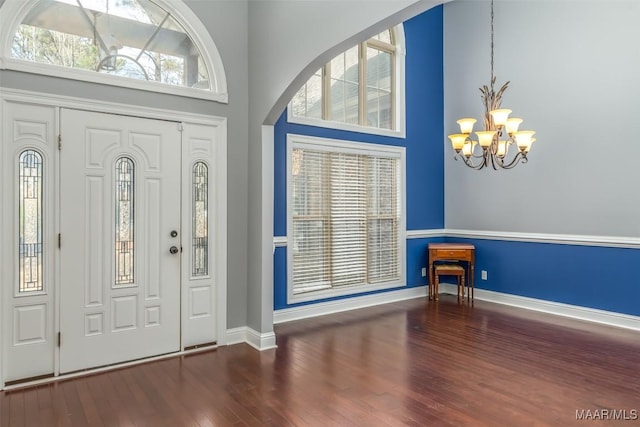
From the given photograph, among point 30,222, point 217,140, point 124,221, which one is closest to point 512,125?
point 217,140

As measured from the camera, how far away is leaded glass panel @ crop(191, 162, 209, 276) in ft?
12.7

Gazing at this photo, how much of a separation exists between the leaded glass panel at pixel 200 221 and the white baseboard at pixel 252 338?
26.8 inches

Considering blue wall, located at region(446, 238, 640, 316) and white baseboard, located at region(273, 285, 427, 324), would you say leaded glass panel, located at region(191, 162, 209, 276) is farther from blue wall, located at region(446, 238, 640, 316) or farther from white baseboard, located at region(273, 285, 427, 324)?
blue wall, located at region(446, 238, 640, 316)

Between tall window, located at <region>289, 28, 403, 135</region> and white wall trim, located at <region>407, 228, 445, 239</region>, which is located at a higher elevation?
tall window, located at <region>289, 28, 403, 135</region>

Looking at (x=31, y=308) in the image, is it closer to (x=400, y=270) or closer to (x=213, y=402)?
(x=213, y=402)

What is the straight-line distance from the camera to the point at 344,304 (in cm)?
531

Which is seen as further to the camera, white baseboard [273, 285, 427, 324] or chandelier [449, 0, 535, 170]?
white baseboard [273, 285, 427, 324]

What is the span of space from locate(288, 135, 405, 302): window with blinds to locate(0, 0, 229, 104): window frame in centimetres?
120

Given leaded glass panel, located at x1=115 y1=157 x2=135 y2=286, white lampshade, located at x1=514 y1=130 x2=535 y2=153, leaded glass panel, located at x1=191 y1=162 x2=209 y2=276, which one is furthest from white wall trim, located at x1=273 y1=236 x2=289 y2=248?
white lampshade, located at x1=514 y1=130 x2=535 y2=153

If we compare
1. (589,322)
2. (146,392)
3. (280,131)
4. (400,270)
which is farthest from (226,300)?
(589,322)

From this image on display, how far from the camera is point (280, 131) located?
4.72m

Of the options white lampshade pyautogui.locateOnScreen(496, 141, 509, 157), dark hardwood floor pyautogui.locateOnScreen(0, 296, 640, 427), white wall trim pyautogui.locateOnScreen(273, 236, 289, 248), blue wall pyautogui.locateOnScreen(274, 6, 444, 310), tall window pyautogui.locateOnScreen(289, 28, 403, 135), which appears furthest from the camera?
blue wall pyautogui.locateOnScreen(274, 6, 444, 310)

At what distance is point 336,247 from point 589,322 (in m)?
3.08

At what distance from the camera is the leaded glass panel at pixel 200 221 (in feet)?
12.7
